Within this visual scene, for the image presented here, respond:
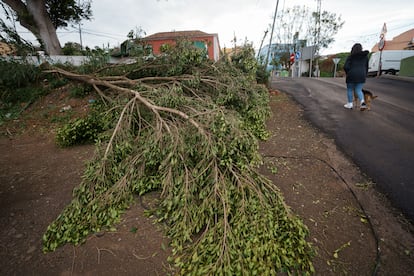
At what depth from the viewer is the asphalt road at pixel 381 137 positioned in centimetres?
254

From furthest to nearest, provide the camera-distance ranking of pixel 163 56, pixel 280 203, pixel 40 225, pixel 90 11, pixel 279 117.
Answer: pixel 90 11
pixel 279 117
pixel 163 56
pixel 40 225
pixel 280 203

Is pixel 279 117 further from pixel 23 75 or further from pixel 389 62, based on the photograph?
pixel 389 62

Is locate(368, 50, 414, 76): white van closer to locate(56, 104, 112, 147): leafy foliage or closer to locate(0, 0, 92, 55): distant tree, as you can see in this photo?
locate(56, 104, 112, 147): leafy foliage

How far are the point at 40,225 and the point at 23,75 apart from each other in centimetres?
758

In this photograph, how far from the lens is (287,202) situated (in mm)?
2473

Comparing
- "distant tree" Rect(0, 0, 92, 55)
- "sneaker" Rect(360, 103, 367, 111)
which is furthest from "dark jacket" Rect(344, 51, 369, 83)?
"distant tree" Rect(0, 0, 92, 55)

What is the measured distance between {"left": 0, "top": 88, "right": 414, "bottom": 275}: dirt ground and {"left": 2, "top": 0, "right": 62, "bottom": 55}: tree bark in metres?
8.71

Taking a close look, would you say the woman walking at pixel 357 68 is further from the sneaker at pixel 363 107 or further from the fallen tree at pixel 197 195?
the fallen tree at pixel 197 195

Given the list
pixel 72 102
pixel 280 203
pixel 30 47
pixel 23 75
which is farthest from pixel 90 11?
pixel 280 203

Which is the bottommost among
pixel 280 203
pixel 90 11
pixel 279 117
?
pixel 280 203

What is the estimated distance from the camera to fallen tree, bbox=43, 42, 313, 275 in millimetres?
1715

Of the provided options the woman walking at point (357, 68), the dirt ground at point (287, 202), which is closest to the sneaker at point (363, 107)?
the woman walking at point (357, 68)

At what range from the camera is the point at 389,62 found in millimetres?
14773

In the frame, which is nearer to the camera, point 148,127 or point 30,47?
point 148,127
